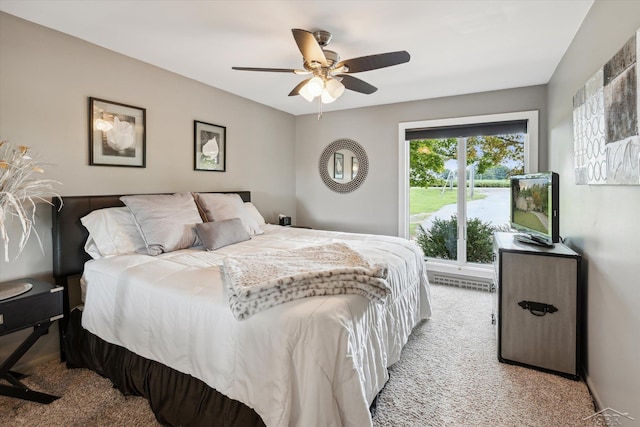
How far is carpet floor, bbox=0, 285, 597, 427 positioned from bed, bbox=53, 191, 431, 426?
0.38 ft

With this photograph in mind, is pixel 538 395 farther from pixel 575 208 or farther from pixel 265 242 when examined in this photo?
pixel 265 242

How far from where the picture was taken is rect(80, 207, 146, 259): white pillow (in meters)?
2.27

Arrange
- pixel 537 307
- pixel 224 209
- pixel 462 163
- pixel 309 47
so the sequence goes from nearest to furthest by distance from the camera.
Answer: pixel 309 47
pixel 537 307
pixel 224 209
pixel 462 163

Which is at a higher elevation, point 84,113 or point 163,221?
point 84,113

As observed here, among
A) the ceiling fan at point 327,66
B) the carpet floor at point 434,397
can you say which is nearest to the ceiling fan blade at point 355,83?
the ceiling fan at point 327,66

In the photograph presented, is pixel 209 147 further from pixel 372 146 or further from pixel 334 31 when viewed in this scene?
pixel 372 146

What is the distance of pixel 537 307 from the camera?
84.6 inches

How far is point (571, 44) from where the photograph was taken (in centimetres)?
248

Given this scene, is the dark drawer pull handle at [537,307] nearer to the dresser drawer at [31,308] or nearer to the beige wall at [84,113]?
the dresser drawer at [31,308]

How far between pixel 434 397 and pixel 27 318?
2.42 meters

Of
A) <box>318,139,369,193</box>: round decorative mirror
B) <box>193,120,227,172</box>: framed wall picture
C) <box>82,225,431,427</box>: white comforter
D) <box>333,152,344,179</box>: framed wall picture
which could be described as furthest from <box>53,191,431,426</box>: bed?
<box>333,152,344,179</box>: framed wall picture

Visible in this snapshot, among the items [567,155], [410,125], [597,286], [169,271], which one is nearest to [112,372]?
[169,271]

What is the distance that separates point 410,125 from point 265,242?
8.49ft

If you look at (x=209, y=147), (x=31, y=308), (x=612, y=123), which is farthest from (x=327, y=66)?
(x=31, y=308)
